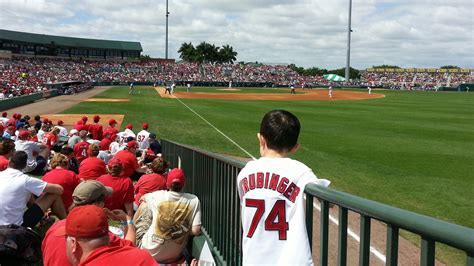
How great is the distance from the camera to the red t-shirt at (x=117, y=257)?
252cm

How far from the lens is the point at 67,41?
3959 inches

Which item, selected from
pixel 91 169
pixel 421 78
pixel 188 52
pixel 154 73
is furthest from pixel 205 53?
pixel 91 169

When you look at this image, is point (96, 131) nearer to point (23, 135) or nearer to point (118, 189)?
point (23, 135)

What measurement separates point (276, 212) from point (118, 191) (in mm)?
4151

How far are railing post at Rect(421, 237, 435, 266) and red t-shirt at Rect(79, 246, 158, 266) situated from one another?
162 centimetres

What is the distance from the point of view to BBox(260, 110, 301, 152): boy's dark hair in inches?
110

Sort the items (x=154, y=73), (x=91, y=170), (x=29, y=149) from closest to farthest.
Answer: (x=91, y=170) < (x=29, y=149) < (x=154, y=73)

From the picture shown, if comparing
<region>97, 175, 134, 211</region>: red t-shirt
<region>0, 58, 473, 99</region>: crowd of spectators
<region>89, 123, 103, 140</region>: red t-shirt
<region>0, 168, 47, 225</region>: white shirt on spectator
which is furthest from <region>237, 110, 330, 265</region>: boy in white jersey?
<region>0, 58, 473, 99</region>: crowd of spectators

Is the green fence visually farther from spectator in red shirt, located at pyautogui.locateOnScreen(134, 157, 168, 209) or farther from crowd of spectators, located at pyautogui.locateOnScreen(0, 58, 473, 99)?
crowd of spectators, located at pyautogui.locateOnScreen(0, 58, 473, 99)

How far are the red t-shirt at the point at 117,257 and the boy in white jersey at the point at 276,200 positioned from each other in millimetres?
676

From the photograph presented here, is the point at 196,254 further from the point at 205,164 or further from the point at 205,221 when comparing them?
the point at 205,164

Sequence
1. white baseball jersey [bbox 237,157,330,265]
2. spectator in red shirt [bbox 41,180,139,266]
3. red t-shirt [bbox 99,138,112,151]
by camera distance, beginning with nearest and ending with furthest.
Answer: white baseball jersey [bbox 237,157,330,265] < spectator in red shirt [bbox 41,180,139,266] < red t-shirt [bbox 99,138,112,151]

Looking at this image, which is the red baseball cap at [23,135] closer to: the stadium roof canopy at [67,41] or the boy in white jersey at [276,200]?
the boy in white jersey at [276,200]

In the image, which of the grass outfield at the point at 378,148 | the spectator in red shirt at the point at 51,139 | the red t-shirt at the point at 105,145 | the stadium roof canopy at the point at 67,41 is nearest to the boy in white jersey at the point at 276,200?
the grass outfield at the point at 378,148
